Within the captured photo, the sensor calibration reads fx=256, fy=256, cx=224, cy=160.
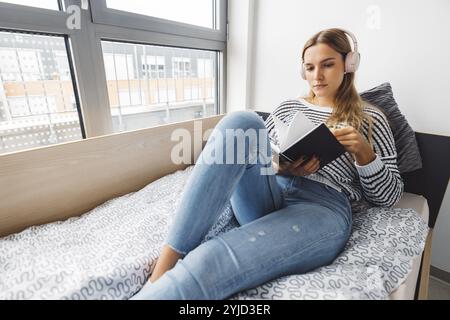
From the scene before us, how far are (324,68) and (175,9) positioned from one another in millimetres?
939

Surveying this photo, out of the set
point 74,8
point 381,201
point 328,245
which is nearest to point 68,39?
point 74,8

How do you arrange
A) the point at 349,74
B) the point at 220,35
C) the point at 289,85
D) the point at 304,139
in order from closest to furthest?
the point at 304,139 < the point at 349,74 < the point at 289,85 < the point at 220,35

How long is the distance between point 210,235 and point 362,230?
0.44m

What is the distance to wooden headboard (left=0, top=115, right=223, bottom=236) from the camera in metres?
0.76

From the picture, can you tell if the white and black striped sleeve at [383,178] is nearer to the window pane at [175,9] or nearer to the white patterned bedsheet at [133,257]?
the white patterned bedsheet at [133,257]

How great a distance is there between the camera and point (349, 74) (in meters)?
0.89

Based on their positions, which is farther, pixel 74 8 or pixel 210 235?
pixel 74 8

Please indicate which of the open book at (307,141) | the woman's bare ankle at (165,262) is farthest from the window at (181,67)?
the woman's bare ankle at (165,262)

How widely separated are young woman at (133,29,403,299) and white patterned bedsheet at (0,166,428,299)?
0.04 meters

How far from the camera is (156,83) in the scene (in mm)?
1395

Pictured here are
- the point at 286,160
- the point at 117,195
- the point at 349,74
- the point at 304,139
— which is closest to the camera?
the point at 304,139

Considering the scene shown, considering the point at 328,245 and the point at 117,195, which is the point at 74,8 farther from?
the point at 328,245

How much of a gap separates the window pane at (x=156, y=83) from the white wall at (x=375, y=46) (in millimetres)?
300

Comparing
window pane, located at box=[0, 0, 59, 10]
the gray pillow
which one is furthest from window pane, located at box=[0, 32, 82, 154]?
the gray pillow
